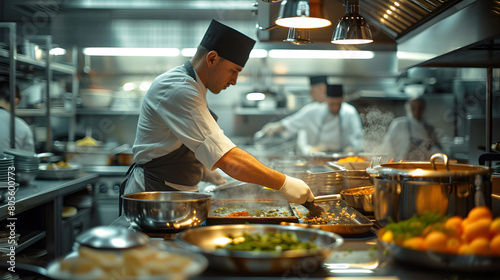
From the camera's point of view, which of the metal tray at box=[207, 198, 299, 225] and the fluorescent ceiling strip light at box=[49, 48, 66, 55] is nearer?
the metal tray at box=[207, 198, 299, 225]

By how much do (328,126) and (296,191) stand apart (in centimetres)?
411

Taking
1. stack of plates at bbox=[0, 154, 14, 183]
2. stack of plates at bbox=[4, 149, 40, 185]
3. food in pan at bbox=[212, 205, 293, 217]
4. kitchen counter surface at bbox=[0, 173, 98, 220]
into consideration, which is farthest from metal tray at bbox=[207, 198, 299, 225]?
stack of plates at bbox=[4, 149, 40, 185]

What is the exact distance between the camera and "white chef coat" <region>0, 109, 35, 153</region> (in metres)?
3.77

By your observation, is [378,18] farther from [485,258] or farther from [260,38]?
[485,258]

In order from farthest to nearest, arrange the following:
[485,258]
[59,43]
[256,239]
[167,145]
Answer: [59,43]
[167,145]
[256,239]
[485,258]

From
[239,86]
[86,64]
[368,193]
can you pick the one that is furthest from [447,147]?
[86,64]

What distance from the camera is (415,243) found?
48.3 inches

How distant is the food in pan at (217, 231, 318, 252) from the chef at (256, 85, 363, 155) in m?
4.43

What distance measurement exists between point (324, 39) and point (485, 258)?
206cm

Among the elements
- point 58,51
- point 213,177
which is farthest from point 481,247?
point 58,51

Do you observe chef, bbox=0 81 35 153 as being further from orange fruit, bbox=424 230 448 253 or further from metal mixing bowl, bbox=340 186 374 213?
orange fruit, bbox=424 230 448 253

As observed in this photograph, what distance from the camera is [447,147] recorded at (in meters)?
5.95

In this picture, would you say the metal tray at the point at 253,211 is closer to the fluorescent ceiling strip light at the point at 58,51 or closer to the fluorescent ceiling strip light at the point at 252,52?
the fluorescent ceiling strip light at the point at 58,51

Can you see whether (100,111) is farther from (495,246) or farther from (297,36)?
(495,246)
